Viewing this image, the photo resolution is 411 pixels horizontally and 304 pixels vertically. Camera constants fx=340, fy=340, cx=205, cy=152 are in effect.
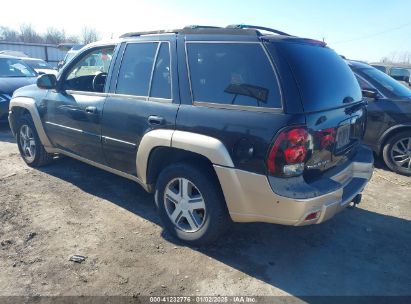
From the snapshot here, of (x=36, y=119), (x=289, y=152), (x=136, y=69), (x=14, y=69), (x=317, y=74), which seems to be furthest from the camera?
(x=14, y=69)

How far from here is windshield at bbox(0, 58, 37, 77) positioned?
8.78 meters

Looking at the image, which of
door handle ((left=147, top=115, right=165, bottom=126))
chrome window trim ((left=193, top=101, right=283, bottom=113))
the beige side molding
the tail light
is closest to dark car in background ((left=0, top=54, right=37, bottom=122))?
the beige side molding

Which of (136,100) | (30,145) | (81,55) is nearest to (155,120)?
(136,100)

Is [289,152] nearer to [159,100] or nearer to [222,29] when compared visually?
[222,29]

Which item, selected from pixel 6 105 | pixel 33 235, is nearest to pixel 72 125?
A: pixel 33 235

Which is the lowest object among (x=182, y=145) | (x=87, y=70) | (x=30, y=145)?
(x=30, y=145)

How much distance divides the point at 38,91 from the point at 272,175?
3.86m

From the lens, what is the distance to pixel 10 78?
838cm

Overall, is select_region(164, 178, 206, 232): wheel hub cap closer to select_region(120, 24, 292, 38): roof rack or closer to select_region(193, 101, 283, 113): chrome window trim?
select_region(193, 101, 283, 113): chrome window trim

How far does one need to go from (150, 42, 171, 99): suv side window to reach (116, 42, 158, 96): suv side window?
0.09 meters

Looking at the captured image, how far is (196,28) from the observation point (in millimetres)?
3252

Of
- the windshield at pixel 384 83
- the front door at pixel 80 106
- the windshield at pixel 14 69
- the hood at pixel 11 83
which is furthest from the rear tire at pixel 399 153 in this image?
the windshield at pixel 14 69

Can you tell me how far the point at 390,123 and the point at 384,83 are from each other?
750 mm

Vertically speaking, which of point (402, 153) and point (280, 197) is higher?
point (280, 197)
